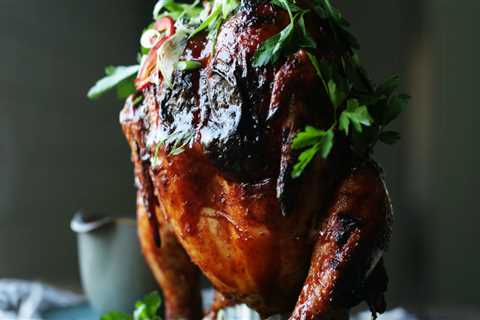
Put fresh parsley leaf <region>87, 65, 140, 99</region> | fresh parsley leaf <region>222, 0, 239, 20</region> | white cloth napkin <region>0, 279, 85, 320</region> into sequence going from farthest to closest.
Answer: white cloth napkin <region>0, 279, 85, 320</region>
fresh parsley leaf <region>87, 65, 140, 99</region>
fresh parsley leaf <region>222, 0, 239, 20</region>

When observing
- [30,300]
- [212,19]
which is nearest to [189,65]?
[212,19]

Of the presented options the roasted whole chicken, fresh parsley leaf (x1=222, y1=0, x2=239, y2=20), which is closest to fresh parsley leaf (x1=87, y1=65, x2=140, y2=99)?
the roasted whole chicken

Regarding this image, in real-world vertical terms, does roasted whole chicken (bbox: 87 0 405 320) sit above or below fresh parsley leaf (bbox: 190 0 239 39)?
below

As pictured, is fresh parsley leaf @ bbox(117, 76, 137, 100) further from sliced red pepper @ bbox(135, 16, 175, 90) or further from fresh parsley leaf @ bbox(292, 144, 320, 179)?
fresh parsley leaf @ bbox(292, 144, 320, 179)

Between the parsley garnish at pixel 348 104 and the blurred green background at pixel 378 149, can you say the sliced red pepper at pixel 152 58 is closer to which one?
the parsley garnish at pixel 348 104

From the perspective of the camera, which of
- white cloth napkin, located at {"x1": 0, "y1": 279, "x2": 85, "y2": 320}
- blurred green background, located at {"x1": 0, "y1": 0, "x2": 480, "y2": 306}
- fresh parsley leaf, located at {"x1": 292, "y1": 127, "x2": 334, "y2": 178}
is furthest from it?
blurred green background, located at {"x1": 0, "y1": 0, "x2": 480, "y2": 306}

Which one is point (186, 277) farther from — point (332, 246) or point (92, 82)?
point (92, 82)

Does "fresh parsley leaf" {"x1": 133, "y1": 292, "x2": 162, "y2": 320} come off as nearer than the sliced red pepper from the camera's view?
No

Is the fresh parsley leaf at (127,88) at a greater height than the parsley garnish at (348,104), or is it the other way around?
the fresh parsley leaf at (127,88)

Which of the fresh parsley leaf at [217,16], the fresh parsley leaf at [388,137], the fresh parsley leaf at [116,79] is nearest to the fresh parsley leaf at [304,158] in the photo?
the fresh parsley leaf at [388,137]
